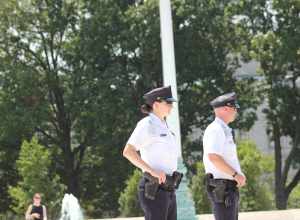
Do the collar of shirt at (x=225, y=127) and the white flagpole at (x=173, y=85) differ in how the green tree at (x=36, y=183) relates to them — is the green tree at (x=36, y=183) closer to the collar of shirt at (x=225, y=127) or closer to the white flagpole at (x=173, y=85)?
the white flagpole at (x=173, y=85)

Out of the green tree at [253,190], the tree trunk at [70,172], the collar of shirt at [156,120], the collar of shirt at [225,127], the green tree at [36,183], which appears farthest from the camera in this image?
the tree trunk at [70,172]

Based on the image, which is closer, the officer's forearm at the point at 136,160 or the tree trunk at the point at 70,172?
the officer's forearm at the point at 136,160

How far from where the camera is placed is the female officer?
15.9ft

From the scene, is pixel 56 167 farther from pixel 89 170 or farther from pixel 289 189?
pixel 289 189

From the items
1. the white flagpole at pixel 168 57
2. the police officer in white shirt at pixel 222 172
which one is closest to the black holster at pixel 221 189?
the police officer in white shirt at pixel 222 172

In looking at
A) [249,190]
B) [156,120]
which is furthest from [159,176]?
[249,190]

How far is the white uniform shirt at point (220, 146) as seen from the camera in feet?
17.3

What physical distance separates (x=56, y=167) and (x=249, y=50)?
10.6 metres

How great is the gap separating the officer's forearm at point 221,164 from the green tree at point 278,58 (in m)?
21.4

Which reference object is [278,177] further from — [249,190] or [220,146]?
[220,146]

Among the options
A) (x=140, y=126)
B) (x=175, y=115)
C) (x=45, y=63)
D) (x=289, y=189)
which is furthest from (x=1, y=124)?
(x=140, y=126)

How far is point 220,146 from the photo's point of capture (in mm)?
5273

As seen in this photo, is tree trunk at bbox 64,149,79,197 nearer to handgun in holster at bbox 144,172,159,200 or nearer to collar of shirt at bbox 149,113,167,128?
collar of shirt at bbox 149,113,167,128

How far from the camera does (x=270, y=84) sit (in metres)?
27.9
